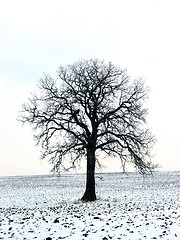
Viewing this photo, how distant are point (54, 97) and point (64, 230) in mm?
14792

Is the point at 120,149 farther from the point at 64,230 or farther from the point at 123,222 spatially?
the point at 64,230

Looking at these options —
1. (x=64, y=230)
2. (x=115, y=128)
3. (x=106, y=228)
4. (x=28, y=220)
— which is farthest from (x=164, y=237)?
(x=115, y=128)

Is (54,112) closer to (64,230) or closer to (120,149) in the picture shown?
(120,149)

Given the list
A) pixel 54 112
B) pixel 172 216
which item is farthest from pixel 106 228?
pixel 54 112

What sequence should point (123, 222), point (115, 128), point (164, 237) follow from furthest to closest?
point (115, 128), point (123, 222), point (164, 237)

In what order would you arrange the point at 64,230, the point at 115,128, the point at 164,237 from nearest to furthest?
the point at 164,237
the point at 64,230
the point at 115,128

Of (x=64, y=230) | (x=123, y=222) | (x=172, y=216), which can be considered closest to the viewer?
(x=64, y=230)

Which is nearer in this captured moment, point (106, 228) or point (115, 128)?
point (106, 228)

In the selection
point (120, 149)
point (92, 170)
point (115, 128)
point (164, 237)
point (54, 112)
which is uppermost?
point (54, 112)

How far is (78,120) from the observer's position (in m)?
25.1

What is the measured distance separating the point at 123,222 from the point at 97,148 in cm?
1181

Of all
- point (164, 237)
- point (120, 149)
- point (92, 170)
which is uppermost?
point (120, 149)

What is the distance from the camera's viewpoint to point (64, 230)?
1209cm

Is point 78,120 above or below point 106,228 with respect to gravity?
above
